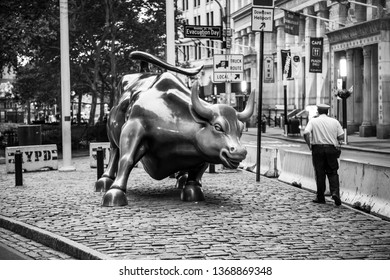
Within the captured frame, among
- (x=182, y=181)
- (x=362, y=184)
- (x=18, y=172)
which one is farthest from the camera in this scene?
(x=18, y=172)

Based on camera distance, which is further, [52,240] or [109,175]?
[109,175]

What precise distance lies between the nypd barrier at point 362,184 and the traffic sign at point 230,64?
6.19 meters

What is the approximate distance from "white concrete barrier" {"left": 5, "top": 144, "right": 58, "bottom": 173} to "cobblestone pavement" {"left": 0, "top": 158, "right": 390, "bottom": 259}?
16.0 feet

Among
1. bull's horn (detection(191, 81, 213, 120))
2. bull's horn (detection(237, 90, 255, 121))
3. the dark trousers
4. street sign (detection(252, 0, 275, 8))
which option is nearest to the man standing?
the dark trousers

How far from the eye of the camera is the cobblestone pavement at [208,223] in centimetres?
711

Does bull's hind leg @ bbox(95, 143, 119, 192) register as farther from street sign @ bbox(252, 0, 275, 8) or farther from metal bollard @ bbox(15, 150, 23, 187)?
street sign @ bbox(252, 0, 275, 8)

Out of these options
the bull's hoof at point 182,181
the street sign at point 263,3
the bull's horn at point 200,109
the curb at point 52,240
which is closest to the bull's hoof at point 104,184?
the bull's hoof at point 182,181

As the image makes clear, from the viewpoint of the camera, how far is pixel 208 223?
891 cm

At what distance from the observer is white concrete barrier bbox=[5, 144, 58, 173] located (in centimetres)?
1867

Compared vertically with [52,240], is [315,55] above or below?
above

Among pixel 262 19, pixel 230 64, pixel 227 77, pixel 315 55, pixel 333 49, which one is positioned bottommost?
pixel 227 77

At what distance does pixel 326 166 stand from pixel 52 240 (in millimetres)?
5465

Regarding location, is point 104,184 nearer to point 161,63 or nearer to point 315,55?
point 161,63

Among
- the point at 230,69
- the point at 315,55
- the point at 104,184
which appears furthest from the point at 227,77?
the point at 315,55
